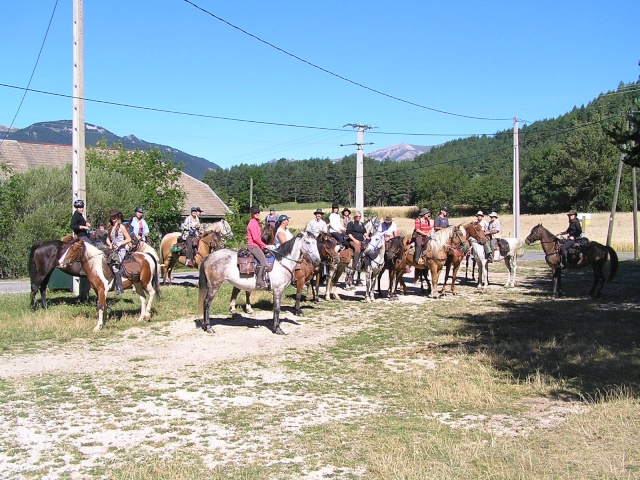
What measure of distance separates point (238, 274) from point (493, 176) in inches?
3739

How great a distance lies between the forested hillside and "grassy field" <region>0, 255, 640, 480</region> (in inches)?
1015

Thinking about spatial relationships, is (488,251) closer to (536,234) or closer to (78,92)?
(536,234)

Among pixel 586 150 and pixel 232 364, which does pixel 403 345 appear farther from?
pixel 586 150

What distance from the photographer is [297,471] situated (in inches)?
230

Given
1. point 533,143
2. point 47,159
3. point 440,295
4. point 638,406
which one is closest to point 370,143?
point 440,295

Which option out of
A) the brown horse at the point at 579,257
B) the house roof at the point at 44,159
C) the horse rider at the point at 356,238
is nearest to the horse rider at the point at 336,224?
the horse rider at the point at 356,238

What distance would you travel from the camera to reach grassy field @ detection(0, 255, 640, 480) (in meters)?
6.01

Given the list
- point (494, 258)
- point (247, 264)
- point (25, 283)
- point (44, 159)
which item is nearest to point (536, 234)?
point (494, 258)

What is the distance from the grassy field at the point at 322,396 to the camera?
601cm

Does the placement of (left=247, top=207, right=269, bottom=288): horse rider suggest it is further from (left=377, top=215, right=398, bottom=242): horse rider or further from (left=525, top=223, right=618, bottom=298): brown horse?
(left=525, top=223, right=618, bottom=298): brown horse

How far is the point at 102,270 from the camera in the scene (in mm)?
13086

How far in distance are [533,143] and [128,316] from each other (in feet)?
372

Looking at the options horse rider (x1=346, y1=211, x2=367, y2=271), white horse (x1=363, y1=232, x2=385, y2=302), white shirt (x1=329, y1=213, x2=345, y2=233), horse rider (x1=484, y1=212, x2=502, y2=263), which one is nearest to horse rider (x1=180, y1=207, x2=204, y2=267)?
white shirt (x1=329, y1=213, x2=345, y2=233)

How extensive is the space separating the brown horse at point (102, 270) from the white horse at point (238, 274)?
1.68m
